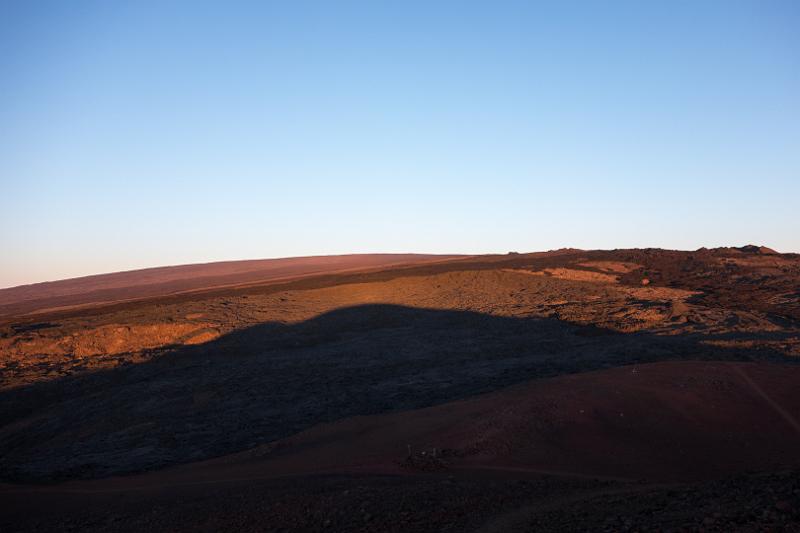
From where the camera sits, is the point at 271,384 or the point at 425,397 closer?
the point at 425,397

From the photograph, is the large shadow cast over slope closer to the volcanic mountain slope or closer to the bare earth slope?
the volcanic mountain slope

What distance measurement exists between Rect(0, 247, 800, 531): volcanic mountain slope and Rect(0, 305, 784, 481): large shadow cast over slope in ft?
0.33

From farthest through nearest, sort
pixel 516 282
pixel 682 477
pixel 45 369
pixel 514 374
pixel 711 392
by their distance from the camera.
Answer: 1. pixel 516 282
2. pixel 45 369
3. pixel 514 374
4. pixel 711 392
5. pixel 682 477

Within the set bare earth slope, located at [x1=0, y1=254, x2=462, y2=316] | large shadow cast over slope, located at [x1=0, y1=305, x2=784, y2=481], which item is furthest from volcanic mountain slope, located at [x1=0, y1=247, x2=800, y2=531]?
bare earth slope, located at [x1=0, y1=254, x2=462, y2=316]

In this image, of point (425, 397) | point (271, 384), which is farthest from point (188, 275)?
point (425, 397)

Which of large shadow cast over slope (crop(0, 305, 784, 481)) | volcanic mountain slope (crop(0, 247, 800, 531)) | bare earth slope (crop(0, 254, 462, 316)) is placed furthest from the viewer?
bare earth slope (crop(0, 254, 462, 316))

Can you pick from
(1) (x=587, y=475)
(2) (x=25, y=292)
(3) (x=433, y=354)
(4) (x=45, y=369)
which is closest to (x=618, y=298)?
(3) (x=433, y=354)

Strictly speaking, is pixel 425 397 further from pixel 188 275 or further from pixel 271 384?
pixel 188 275

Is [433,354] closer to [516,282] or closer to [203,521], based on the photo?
[516,282]

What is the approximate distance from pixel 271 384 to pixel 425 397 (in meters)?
5.03

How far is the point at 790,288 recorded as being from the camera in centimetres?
2675

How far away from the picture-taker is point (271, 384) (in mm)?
19484

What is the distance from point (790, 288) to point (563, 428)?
20.1m

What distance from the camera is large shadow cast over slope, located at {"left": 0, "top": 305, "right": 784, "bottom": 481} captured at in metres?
15.2
